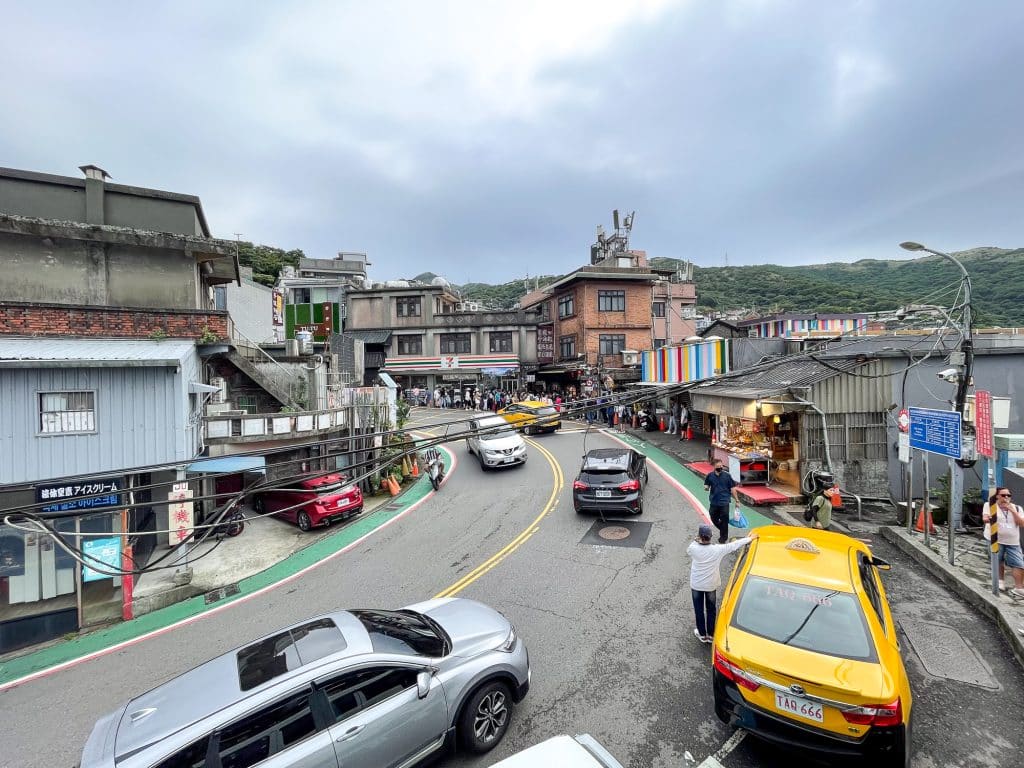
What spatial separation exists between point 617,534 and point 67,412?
463 inches

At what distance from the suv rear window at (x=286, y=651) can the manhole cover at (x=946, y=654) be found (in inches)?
271

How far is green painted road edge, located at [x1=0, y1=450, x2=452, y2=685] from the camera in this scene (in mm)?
7535

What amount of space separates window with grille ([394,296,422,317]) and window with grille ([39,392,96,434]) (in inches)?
1236

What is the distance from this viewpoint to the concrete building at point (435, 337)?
38688mm

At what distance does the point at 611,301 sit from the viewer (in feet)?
111

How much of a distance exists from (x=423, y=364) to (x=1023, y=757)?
37937 mm

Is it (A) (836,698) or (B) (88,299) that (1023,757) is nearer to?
(A) (836,698)

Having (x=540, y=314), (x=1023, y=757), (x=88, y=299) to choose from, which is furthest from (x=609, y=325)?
(x=1023, y=757)

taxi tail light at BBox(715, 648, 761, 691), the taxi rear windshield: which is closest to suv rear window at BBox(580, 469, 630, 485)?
the taxi rear windshield

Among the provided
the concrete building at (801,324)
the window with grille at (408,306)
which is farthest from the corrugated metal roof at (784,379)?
the window with grille at (408,306)

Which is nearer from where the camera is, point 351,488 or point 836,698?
point 836,698

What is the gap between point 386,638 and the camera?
468 cm

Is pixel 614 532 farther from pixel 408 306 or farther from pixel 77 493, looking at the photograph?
pixel 408 306

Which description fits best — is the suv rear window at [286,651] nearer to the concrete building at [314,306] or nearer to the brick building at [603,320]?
the brick building at [603,320]
